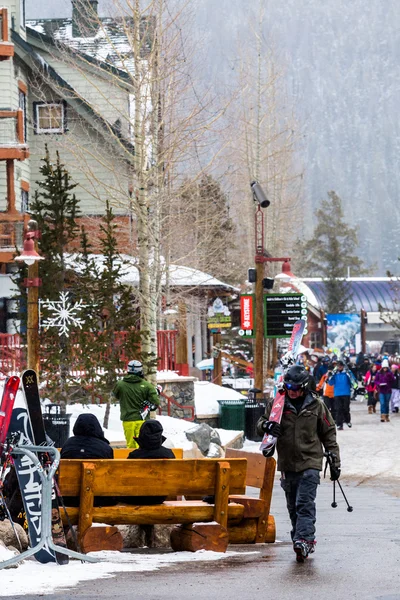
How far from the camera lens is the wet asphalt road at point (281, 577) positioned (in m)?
7.41

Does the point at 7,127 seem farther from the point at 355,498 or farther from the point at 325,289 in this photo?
the point at 325,289

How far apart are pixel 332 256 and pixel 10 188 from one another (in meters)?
85.6

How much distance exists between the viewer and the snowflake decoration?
21703mm

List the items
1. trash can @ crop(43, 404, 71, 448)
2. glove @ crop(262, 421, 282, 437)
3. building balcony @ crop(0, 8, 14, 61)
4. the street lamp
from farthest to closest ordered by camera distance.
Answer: building balcony @ crop(0, 8, 14, 61), trash can @ crop(43, 404, 71, 448), the street lamp, glove @ crop(262, 421, 282, 437)

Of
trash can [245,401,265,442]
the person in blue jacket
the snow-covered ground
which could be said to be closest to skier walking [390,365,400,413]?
the snow-covered ground

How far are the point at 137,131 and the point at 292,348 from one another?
12740mm

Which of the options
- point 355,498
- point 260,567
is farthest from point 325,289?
point 260,567

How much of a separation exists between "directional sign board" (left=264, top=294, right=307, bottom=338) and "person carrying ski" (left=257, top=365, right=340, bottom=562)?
65.4 feet

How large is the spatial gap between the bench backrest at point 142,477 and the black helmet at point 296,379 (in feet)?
2.85

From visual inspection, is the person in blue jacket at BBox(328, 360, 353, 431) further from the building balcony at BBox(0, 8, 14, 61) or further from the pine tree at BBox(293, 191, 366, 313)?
the pine tree at BBox(293, 191, 366, 313)

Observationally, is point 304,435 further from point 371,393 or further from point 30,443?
point 371,393

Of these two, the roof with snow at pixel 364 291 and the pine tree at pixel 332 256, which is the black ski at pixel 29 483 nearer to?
the pine tree at pixel 332 256

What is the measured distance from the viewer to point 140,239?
23.7m

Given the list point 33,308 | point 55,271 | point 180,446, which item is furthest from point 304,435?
point 55,271
